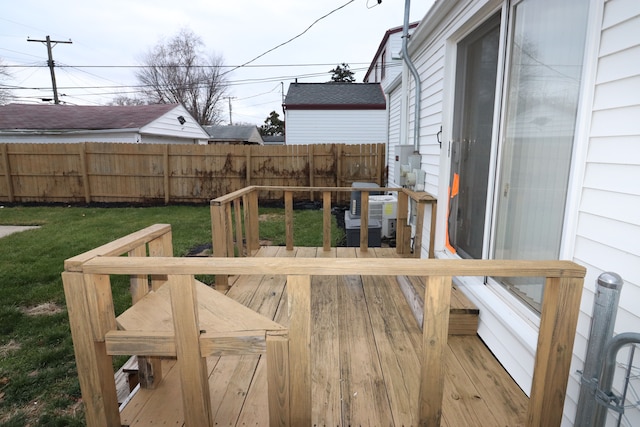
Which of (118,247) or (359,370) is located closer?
(118,247)

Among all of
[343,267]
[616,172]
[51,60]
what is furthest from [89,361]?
[51,60]

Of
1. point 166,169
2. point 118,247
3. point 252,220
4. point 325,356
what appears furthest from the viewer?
point 166,169

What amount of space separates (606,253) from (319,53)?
67.4ft

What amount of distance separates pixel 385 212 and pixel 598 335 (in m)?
4.55

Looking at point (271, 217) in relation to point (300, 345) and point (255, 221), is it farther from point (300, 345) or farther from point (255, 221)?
point (300, 345)

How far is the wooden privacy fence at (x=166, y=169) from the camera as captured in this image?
8937 mm

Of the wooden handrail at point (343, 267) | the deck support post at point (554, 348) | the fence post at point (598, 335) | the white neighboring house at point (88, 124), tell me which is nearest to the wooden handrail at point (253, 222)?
the wooden handrail at point (343, 267)

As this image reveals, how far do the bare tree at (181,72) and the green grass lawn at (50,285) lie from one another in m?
17.5

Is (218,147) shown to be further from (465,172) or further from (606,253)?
(606,253)

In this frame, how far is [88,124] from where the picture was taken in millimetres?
10789

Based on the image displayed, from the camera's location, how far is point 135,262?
3.77 feet

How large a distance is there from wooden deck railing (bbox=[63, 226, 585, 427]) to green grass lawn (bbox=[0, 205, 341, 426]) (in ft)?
3.83

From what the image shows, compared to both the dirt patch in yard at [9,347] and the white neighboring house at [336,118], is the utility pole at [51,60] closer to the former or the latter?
the white neighboring house at [336,118]

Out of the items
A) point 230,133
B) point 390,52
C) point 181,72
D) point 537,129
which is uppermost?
point 181,72
